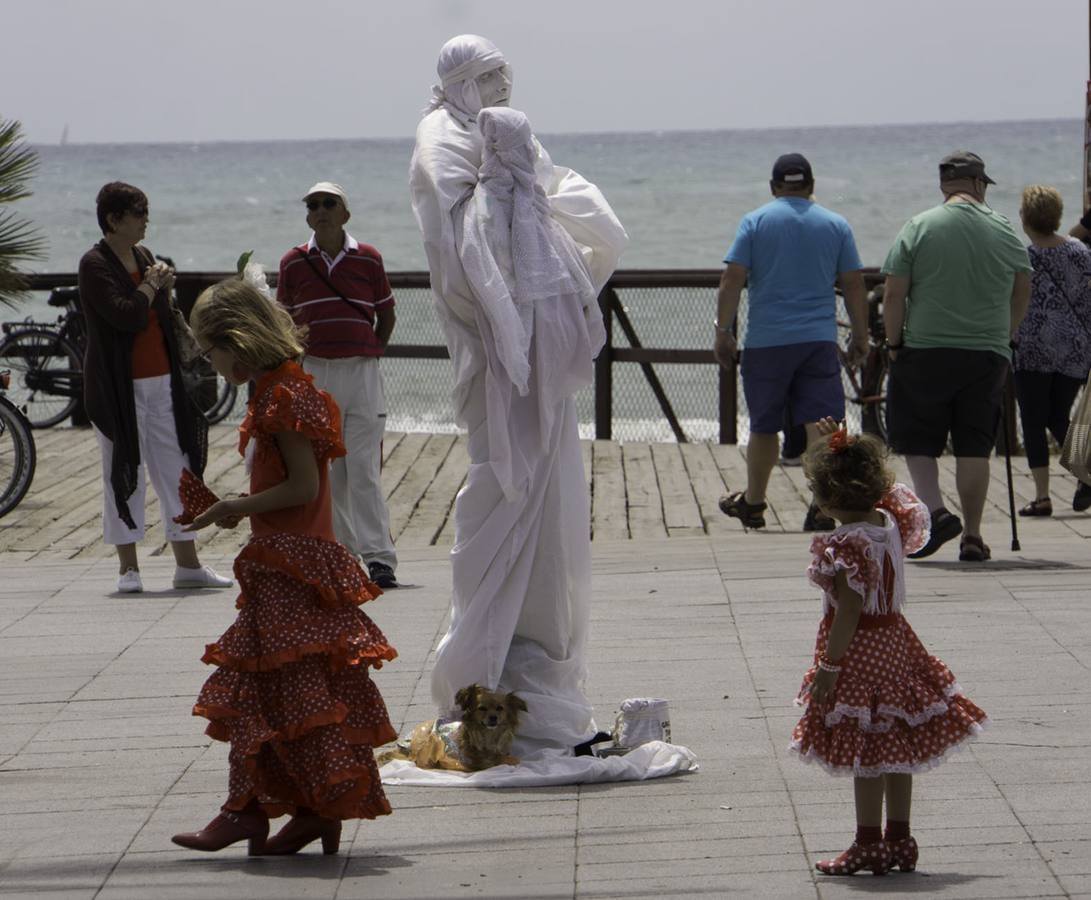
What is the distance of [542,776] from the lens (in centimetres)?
529

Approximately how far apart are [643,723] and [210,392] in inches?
397

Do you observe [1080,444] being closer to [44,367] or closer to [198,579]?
[198,579]

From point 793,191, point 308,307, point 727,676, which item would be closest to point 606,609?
point 727,676

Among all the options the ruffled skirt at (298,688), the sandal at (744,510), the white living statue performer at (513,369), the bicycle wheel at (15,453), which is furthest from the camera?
the bicycle wheel at (15,453)

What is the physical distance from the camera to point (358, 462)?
875 centimetres

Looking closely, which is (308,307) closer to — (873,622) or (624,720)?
(624,720)

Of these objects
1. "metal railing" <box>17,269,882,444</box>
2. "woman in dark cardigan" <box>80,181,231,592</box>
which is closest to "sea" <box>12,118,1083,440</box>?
"metal railing" <box>17,269,882,444</box>

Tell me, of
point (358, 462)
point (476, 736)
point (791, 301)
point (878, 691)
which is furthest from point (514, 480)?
point (791, 301)

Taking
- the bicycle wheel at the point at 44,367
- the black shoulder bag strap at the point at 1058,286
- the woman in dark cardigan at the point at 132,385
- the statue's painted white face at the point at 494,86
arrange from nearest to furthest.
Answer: the statue's painted white face at the point at 494,86 < the woman in dark cardigan at the point at 132,385 < the black shoulder bag strap at the point at 1058,286 < the bicycle wheel at the point at 44,367

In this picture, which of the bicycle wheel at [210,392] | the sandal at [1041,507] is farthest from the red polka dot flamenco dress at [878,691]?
the bicycle wheel at [210,392]

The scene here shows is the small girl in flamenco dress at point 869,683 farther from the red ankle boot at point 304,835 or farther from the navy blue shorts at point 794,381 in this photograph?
the navy blue shorts at point 794,381

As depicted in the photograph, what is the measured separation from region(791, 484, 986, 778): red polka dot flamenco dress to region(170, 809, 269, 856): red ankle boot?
1.31 metres

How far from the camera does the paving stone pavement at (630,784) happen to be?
443cm

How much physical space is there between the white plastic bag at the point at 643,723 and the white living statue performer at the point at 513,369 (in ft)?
0.43
